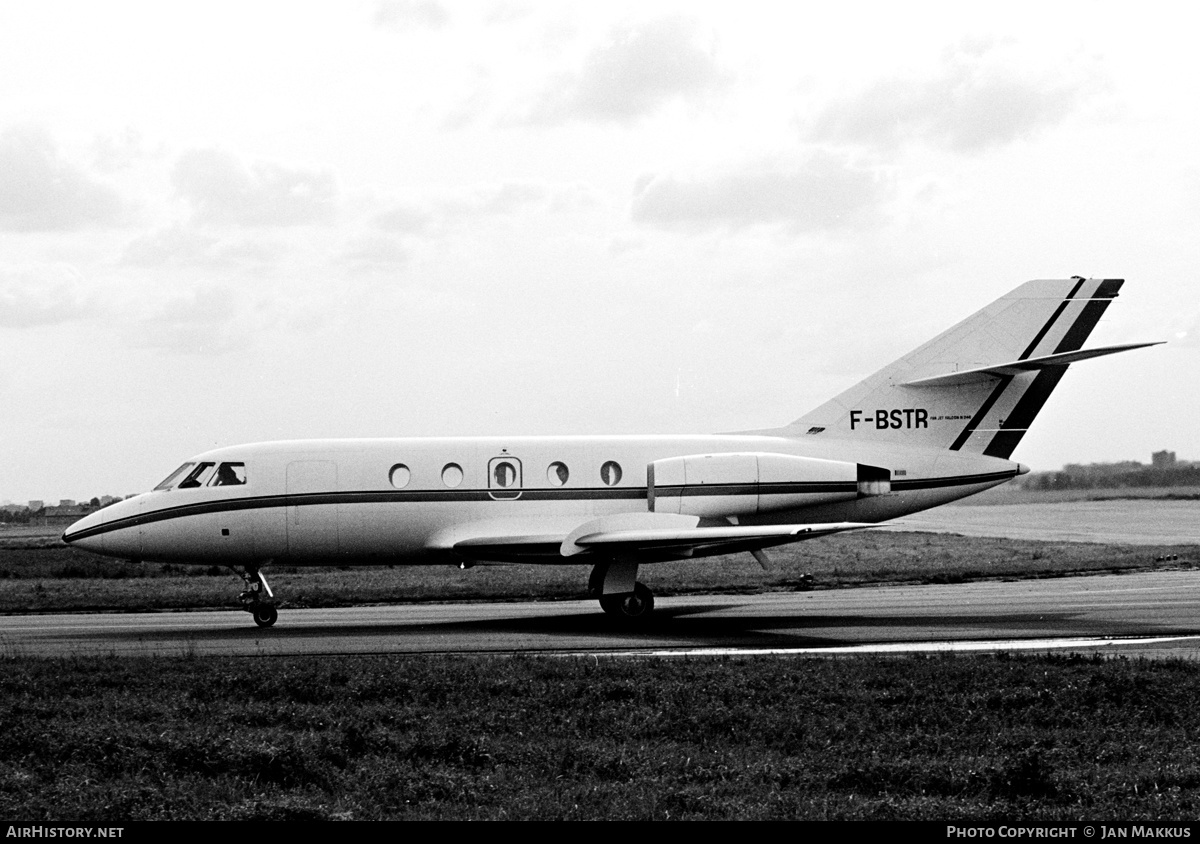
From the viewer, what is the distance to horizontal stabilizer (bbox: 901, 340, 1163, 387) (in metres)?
22.8

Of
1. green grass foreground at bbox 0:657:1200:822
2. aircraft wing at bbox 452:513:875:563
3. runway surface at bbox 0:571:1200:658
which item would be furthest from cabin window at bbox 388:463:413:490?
green grass foreground at bbox 0:657:1200:822

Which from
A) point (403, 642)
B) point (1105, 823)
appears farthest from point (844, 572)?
point (1105, 823)

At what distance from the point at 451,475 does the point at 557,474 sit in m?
1.81

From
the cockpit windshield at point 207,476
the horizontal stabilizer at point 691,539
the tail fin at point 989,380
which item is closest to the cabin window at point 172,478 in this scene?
the cockpit windshield at point 207,476

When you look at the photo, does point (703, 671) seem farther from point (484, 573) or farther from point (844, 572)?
point (484, 573)

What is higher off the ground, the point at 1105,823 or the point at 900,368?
the point at 900,368

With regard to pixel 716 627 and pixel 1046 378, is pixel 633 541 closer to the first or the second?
pixel 716 627

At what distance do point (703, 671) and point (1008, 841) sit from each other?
6490 millimetres

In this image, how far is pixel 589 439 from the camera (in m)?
23.3

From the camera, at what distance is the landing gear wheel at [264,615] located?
71.6 ft

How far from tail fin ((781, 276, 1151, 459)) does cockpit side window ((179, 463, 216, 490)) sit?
1109cm

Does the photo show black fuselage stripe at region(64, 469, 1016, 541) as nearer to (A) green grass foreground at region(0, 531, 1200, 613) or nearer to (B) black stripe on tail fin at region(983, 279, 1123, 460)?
(B) black stripe on tail fin at region(983, 279, 1123, 460)

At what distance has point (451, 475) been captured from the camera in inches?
894

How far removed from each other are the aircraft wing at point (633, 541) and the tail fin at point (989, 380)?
12.0 feet
